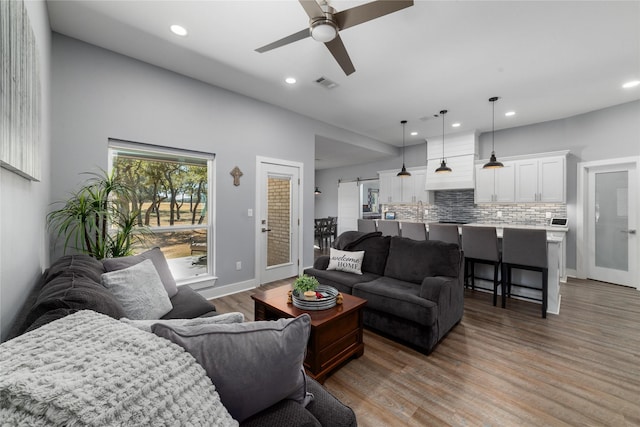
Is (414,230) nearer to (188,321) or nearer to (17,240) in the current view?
(188,321)

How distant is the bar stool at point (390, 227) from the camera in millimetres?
5223

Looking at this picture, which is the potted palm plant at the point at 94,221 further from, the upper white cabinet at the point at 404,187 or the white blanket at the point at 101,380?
the upper white cabinet at the point at 404,187

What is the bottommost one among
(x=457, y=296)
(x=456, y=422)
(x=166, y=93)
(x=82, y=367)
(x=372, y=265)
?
(x=456, y=422)

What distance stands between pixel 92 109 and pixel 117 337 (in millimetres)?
3158

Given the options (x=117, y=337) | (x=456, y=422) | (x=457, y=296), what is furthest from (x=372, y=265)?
(x=117, y=337)

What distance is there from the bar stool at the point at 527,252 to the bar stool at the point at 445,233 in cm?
67

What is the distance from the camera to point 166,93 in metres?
3.37

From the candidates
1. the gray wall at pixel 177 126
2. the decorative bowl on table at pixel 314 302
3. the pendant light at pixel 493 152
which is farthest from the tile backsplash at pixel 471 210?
the decorative bowl on table at pixel 314 302

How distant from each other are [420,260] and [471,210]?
4046mm

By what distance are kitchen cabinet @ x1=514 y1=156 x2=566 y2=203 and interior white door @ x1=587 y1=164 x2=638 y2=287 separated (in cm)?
48

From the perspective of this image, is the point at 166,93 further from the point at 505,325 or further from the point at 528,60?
the point at 505,325

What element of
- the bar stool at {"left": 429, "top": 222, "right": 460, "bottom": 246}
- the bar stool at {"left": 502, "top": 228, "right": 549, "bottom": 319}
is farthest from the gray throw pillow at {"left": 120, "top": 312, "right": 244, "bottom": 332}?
the bar stool at {"left": 429, "top": 222, "right": 460, "bottom": 246}

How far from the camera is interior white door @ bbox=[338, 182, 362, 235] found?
866cm

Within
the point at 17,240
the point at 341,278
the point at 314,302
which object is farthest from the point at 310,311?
the point at 17,240
